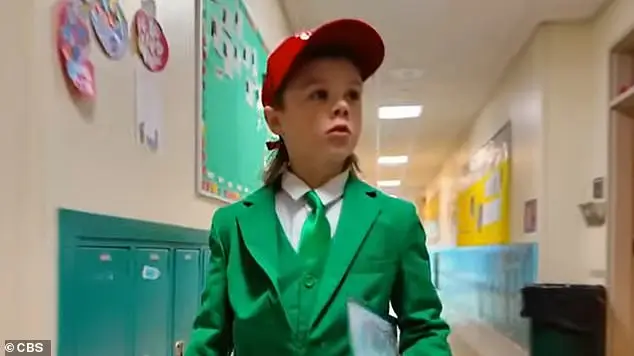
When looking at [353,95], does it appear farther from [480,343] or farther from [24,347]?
[480,343]

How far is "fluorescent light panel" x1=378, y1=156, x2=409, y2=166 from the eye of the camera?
29.7ft

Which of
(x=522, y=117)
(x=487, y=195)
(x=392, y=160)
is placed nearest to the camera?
(x=522, y=117)

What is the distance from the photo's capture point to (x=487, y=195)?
5891 millimetres

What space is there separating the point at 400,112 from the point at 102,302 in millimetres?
5558

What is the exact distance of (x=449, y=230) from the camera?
906cm

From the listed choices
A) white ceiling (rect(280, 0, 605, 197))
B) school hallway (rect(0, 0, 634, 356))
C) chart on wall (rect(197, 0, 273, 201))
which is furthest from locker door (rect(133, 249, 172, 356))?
white ceiling (rect(280, 0, 605, 197))

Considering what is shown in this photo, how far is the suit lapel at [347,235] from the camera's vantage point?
2.56 ft

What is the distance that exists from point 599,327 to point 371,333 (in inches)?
122

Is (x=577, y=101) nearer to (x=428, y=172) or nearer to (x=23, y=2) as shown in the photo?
(x=23, y=2)

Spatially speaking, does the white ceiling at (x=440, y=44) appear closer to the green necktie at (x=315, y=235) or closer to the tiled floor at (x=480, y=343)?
the green necktie at (x=315, y=235)

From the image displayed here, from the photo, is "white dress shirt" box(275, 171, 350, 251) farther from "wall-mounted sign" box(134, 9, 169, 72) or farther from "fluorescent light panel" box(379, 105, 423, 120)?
"fluorescent light panel" box(379, 105, 423, 120)

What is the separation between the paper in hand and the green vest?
5cm

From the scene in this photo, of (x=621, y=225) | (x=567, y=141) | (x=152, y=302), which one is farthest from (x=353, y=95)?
(x=567, y=141)

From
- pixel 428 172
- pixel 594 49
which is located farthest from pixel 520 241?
pixel 428 172
